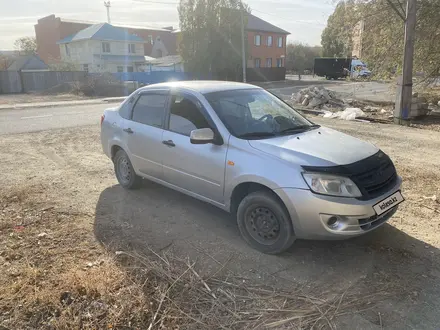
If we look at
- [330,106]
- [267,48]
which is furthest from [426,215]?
[267,48]

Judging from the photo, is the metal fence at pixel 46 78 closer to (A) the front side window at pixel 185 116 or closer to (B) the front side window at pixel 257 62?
(B) the front side window at pixel 257 62

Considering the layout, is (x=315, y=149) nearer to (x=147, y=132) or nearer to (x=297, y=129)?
(x=297, y=129)

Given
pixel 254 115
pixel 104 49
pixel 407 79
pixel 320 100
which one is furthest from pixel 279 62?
pixel 254 115

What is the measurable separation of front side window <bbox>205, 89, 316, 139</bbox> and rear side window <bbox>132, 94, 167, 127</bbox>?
0.83 m

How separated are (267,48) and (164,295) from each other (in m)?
56.8

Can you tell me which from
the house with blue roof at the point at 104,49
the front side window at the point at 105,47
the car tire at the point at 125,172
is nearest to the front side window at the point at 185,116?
the car tire at the point at 125,172

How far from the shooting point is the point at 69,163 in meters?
7.46

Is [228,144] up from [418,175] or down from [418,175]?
up

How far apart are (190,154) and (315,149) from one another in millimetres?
1444

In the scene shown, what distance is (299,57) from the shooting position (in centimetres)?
6569

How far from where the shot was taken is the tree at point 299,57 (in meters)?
65.7

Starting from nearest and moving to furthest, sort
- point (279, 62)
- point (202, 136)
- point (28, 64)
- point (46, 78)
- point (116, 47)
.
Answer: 1. point (202, 136)
2. point (46, 78)
3. point (28, 64)
4. point (116, 47)
5. point (279, 62)

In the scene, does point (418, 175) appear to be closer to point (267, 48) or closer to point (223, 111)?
point (223, 111)

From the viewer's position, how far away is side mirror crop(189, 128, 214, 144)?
385cm
